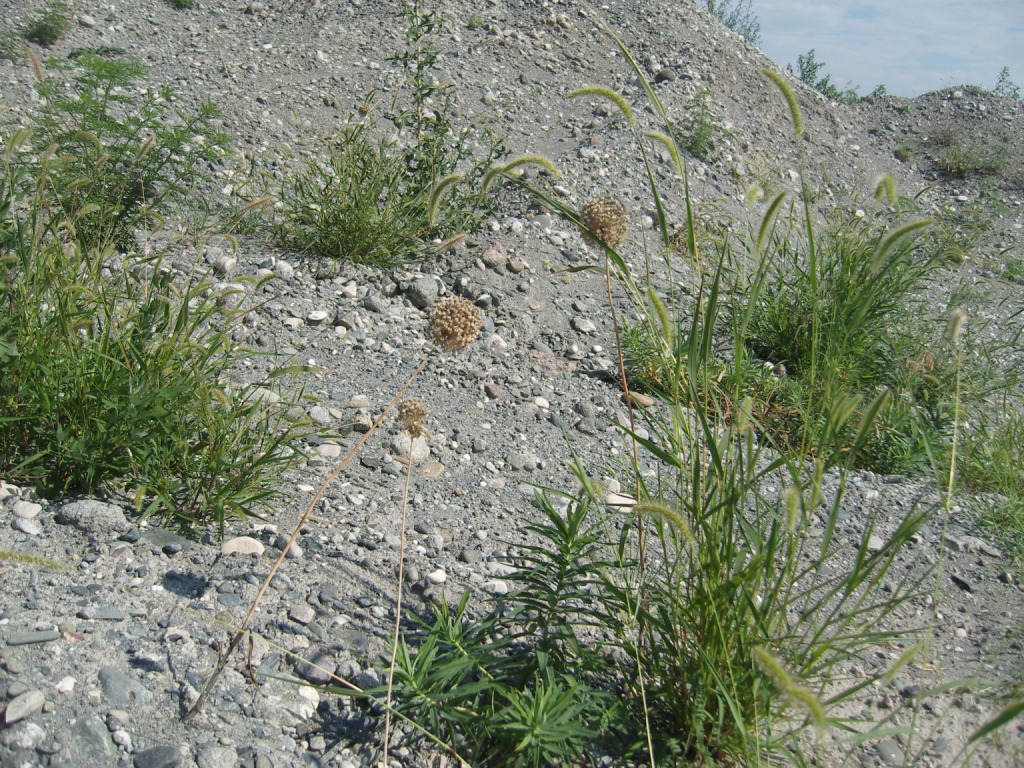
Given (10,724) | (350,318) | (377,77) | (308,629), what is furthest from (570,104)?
(10,724)

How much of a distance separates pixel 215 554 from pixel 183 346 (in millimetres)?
623

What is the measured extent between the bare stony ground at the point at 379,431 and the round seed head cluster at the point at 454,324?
454mm

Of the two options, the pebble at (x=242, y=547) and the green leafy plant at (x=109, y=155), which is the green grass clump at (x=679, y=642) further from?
the green leafy plant at (x=109, y=155)

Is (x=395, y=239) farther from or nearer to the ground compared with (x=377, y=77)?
nearer to the ground

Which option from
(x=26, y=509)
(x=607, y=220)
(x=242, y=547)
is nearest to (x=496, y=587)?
(x=242, y=547)

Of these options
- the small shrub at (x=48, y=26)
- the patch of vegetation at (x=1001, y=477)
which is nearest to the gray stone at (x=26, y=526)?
the patch of vegetation at (x=1001, y=477)

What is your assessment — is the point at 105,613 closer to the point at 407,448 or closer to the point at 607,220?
the point at 407,448

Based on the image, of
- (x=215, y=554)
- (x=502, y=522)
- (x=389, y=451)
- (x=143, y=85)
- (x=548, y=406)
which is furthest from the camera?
(x=143, y=85)

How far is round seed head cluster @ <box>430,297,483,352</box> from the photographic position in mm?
2186

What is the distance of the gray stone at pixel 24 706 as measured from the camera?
1.55m

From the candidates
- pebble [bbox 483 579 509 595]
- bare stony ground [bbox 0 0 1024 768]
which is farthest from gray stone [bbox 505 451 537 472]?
pebble [bbox 483 579 509 595]

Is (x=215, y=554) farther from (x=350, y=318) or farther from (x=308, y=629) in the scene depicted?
(x=350, y=318)

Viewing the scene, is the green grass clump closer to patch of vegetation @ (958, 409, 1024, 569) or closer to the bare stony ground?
the bare stony ground

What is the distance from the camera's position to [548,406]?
365 cm
